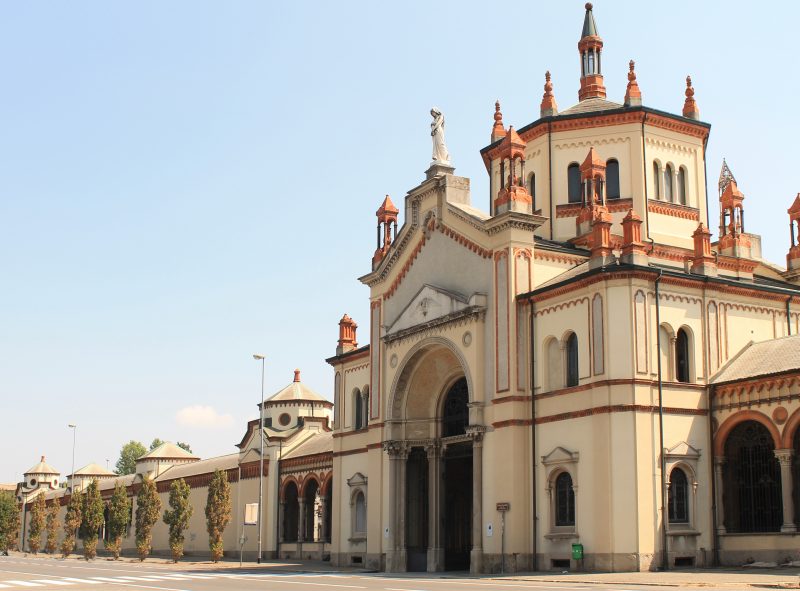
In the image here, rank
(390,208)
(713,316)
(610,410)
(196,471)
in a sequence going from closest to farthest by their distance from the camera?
(610,410) → (713,316) → (390,208) → (196,471)

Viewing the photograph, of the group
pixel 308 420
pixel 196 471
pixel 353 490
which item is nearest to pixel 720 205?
pixel 353 490

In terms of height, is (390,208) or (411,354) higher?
(390,208)

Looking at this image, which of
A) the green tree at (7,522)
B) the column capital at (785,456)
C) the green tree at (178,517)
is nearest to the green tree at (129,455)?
the green tree at (7,522)

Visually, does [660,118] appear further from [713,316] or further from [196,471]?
[196,471]

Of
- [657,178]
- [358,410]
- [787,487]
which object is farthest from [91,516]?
[787,487]

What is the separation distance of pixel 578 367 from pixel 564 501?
5169 millimetres

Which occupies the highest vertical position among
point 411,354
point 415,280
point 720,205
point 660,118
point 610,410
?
point 660,118

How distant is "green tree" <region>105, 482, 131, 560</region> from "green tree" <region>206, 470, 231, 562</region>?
14.5 metres

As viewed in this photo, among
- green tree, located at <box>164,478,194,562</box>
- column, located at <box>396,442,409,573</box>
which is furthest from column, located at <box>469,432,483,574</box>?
green tree, located at <box>164,478,194,562</box>

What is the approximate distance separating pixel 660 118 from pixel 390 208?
14144 millimetres

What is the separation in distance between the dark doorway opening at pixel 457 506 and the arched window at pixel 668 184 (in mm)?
14747

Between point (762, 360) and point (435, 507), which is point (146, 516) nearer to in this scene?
point (435, 507)

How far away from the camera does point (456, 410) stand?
47656 mm

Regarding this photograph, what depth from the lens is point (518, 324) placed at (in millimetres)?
42031
